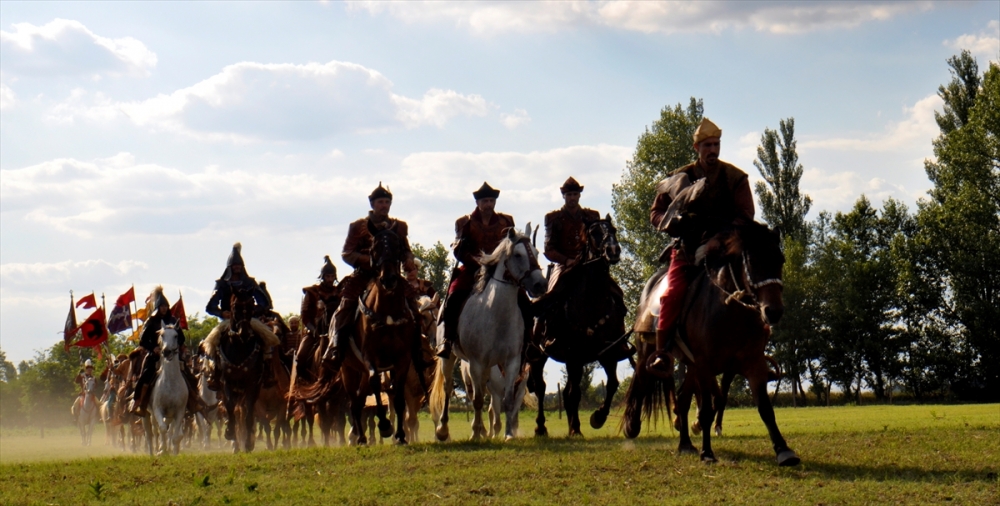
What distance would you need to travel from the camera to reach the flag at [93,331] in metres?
34.7

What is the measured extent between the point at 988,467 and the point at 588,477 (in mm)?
3976

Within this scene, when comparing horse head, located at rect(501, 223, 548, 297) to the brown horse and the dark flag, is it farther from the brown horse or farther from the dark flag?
the dark flag

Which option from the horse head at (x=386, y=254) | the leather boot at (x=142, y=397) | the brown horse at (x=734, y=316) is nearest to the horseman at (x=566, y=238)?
the horse head at (x=386, y=254)

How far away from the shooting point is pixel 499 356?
16.5 meters

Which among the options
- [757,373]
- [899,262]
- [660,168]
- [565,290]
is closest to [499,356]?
[565,290]

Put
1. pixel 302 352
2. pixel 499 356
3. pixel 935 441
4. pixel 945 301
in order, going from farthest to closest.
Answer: pixel 945 301
pixel 302 352
pixel 499 356
pixel 935 441

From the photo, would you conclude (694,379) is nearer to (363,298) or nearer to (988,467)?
(988,467)

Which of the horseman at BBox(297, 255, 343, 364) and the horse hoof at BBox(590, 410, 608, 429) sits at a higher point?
the horseman at BBox(297, 255, 343, 364)

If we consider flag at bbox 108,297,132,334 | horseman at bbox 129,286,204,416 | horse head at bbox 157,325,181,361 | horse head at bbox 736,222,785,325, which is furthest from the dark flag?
horse head at bbox 736,222,785,325

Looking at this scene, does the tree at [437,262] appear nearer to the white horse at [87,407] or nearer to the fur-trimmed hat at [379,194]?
the white horse at [87,407]

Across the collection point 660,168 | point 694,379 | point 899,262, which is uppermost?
point 660,168

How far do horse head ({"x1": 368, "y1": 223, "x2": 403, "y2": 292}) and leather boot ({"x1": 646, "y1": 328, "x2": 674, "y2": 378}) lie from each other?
4.18 meters

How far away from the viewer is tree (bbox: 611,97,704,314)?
59.4m

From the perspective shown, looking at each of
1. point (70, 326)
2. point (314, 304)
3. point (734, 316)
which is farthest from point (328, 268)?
point (70, 326)
